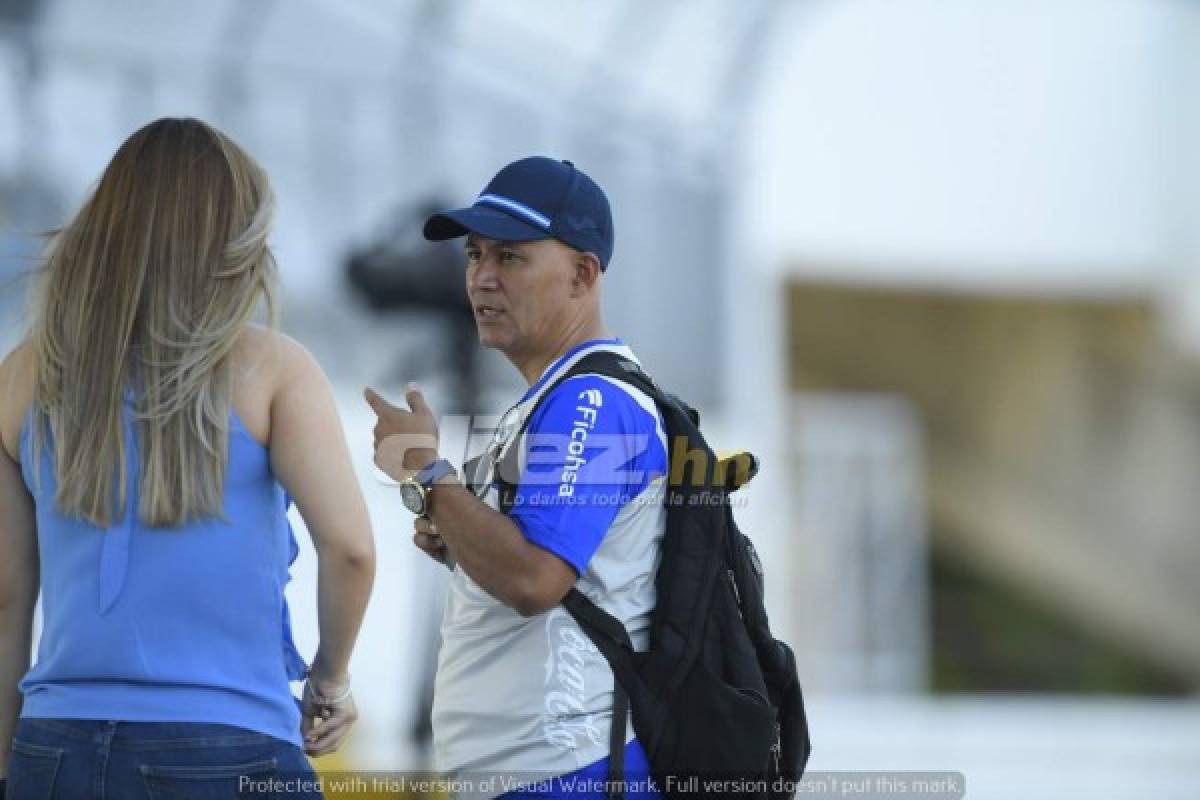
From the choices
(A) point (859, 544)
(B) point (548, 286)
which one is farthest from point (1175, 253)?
(B) point (548, 286)

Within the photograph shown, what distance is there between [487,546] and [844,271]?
1245 centimetres

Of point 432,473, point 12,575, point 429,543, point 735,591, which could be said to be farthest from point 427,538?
point 12,575

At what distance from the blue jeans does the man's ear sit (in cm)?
83

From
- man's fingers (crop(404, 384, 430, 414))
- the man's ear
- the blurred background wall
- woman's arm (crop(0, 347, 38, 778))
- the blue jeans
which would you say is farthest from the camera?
the blurred background wall

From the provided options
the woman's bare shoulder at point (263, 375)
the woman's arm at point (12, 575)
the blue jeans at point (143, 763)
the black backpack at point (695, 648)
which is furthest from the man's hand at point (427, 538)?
the woman's arm at point (12, 575)

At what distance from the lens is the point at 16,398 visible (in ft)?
8.46

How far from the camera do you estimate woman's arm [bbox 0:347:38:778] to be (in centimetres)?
260

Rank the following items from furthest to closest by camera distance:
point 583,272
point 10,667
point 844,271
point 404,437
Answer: point 844,271, point 583,272, point 10,667, point 404,437

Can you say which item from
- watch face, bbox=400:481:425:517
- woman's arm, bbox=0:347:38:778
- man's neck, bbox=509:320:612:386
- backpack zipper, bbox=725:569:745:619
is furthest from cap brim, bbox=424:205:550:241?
woman's arm, bbox=0:347:38:778

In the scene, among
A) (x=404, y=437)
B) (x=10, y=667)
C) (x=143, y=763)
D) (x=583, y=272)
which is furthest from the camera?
(x=583, y=272)

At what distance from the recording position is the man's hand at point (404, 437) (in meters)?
2.49

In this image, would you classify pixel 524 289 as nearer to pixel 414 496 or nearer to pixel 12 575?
pixel 414 496

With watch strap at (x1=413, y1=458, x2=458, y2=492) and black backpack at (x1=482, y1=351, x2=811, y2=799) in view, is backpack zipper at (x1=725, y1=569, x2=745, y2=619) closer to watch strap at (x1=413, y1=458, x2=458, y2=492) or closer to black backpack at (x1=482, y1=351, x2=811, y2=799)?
black backpack at (x1=482, y1=351, x2=811, y2=799)

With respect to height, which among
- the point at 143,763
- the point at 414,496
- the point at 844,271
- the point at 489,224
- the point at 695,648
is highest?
the point at 844,271
